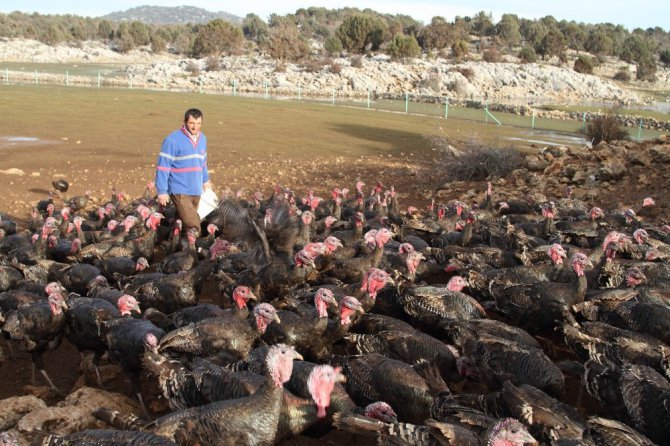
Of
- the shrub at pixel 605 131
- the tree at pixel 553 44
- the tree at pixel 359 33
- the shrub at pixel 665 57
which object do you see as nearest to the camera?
the shrub at pixel 605 131

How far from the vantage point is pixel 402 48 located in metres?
70.0

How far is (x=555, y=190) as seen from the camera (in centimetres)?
1520

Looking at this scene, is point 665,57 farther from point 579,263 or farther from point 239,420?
point 239,420

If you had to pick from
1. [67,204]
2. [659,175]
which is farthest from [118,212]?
[659,175]

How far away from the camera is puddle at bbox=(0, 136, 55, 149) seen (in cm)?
2051

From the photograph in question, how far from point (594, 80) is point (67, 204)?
65203mm

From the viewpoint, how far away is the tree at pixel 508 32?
90125 millimetres

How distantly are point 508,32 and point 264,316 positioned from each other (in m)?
93.3

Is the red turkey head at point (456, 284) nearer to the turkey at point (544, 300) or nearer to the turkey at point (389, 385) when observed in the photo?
the turkey at point (544, 300)

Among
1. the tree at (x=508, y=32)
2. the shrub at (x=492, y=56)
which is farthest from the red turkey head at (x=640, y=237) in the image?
the tree at (x=508, y=32)

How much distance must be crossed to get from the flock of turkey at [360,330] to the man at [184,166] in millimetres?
605

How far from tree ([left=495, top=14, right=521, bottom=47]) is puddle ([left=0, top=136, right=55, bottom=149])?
78372 millimetres

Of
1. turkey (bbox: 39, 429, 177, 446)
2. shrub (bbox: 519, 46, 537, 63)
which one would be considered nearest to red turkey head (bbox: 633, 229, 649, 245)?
turkey (bbox: 39, 429, 177, 446)

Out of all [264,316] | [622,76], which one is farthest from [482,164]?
[622,76]
